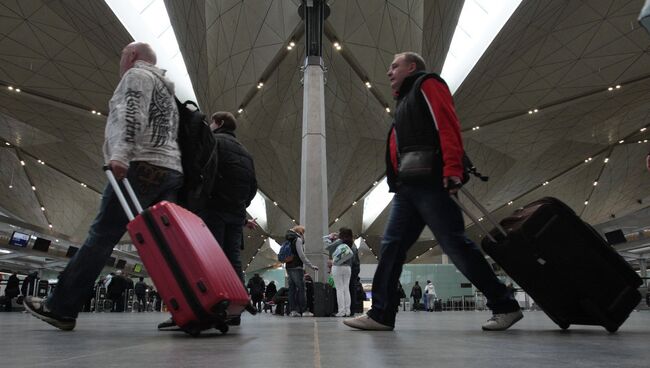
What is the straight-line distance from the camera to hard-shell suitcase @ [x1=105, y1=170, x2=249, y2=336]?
2736 millimetres

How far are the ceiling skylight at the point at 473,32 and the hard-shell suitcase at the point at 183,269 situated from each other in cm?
1939

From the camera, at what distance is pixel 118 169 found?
10.4 feet

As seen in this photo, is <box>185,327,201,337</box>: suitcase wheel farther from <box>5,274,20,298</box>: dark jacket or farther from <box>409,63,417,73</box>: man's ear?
<box>5,274,20,298</box>: dark jacket

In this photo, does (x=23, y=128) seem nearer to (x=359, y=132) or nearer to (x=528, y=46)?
(x=359, y=132)

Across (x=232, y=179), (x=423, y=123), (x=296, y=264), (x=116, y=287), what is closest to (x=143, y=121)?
(x=232, y=179)

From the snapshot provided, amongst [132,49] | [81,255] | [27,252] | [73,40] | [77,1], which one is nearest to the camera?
[81,255]

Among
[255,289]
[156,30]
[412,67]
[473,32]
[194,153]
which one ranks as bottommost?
[255,289]

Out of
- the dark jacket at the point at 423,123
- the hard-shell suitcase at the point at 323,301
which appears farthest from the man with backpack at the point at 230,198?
the hard-shell suitcase at the point at 323,301

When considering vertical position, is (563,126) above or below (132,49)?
above

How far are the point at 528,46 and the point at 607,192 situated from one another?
23.7 m

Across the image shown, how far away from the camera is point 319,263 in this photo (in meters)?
14.9

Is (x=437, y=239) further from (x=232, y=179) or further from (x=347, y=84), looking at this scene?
(x=347, y=84)

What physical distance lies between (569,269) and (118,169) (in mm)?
3025

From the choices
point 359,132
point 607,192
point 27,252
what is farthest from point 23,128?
point 607,192
